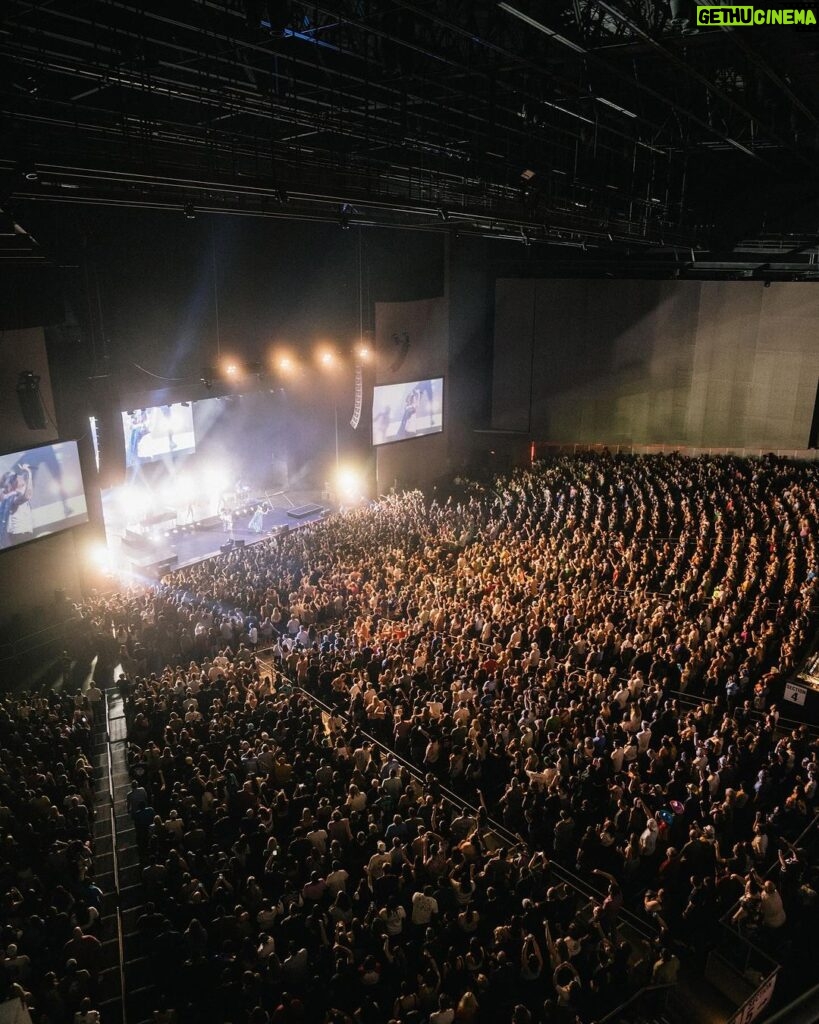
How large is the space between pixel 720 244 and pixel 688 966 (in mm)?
21050

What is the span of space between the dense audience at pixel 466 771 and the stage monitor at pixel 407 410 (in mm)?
8310

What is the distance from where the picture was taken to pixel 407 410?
2334 cm

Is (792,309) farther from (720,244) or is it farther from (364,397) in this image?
(364,397)

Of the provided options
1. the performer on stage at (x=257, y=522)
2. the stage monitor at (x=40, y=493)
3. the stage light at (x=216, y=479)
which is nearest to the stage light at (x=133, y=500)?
the stage light at (x=216, y=479)

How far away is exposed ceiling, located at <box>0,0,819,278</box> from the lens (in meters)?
7.13

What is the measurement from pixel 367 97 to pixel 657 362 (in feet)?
58.8

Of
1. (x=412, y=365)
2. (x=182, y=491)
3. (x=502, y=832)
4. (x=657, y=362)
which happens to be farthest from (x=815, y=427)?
(x=502, y=832)

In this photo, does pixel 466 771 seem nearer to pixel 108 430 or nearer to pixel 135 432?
pixel 108 430

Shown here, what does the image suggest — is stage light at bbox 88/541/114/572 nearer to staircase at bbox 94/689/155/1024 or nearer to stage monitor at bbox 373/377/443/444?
staircase at bbox 94/689/155/1024

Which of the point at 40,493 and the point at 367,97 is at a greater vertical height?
the point at 367,97

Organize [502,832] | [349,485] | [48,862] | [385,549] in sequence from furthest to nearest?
[349,485]
[385,549]
[502,832]
[48,862]

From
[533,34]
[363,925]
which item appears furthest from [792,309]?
[363,925]

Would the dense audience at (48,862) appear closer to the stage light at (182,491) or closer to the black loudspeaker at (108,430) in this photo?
the black loudspeaker at (108,430)

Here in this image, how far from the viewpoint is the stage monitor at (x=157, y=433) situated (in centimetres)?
1978
